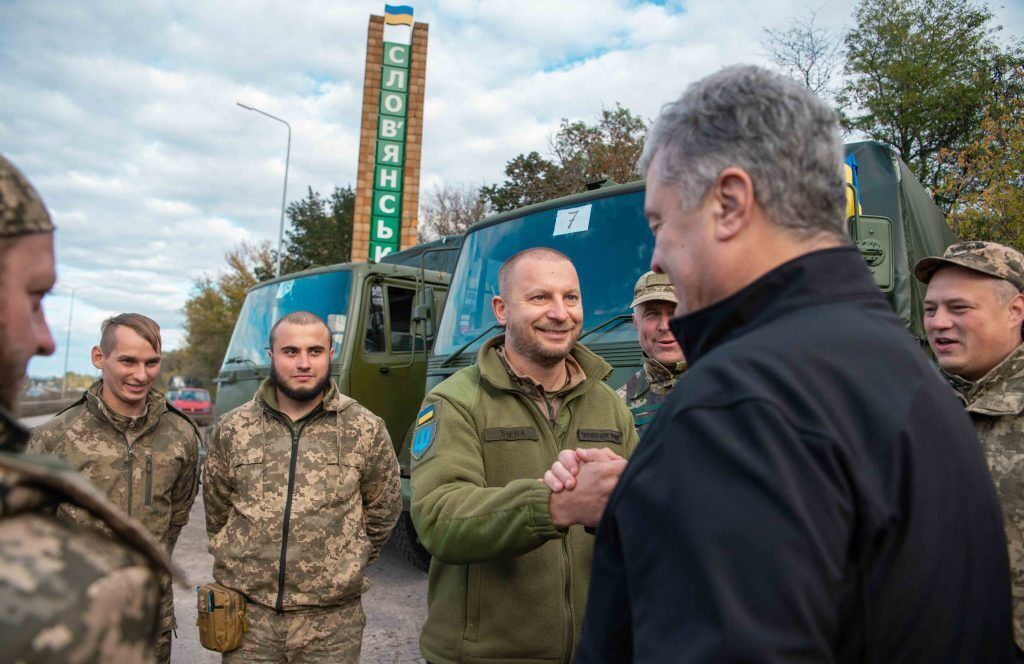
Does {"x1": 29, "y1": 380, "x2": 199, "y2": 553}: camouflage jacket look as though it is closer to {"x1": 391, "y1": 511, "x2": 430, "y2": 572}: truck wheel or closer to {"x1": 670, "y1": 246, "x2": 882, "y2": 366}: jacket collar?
{"x1": 391, "y1": 511, "x2": 430, "y2": 572}: truck wheel

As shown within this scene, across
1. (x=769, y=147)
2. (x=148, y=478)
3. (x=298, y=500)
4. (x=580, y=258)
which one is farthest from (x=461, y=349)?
(x=769, y=147)

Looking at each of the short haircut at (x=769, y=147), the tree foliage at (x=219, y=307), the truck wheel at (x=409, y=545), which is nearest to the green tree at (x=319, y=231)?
the tree foliage at (x=219, y=307)

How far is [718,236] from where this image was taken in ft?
3.48

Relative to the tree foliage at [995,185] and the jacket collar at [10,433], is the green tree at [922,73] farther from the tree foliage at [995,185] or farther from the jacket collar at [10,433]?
the jacket collar at [10,433]

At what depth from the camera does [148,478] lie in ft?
11.0

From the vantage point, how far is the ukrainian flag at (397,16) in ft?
59.9

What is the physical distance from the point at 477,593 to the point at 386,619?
3256 millimetres

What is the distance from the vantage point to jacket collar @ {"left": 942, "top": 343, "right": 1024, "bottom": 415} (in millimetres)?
2238

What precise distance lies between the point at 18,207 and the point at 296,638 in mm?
2363

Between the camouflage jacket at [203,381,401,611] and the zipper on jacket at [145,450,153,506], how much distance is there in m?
0.30

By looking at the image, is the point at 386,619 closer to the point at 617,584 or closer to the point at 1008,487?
the point at 1008,487

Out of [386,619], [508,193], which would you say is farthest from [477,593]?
[508,193]

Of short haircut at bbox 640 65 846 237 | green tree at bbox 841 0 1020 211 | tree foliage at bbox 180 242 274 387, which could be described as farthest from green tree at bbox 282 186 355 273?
short haircut at bbox 640 65 846 237

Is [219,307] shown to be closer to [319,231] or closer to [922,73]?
[319,231]
